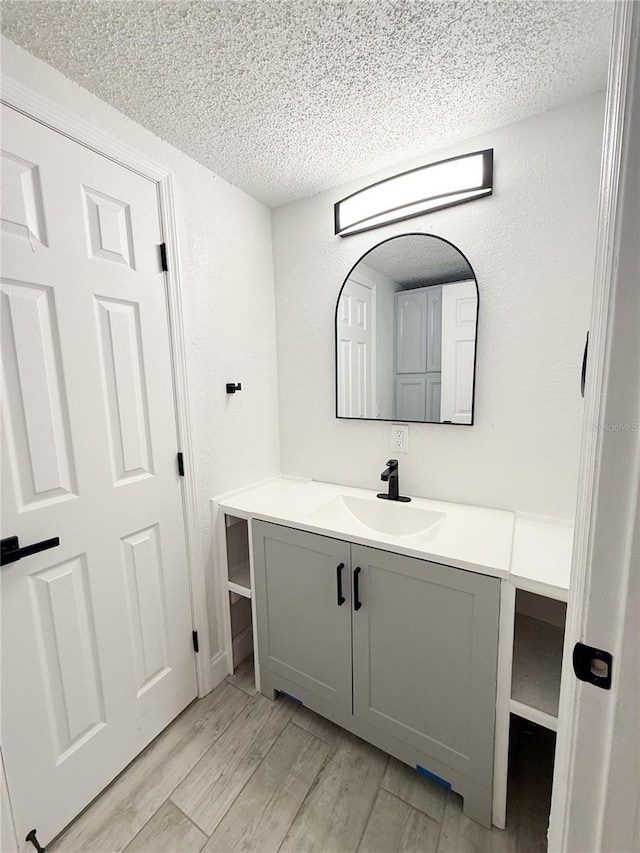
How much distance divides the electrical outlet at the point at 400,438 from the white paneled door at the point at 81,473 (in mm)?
992

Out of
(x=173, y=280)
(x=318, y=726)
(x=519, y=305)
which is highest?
(x=173, y=280)

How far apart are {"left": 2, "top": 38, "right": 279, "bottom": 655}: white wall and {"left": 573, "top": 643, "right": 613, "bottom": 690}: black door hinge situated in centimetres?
137

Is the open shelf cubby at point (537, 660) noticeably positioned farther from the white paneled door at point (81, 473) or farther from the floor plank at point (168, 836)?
the white paneled door at point (81, 473)

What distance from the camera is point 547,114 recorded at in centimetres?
122

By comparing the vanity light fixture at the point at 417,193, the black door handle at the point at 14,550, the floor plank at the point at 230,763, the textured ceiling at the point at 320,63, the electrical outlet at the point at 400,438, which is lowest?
the floor plank at the point at 230,763

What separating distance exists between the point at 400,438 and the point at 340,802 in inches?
53.1

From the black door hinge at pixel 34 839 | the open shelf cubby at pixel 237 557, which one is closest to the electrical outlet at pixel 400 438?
the open shelf cubby at pixel 237 557

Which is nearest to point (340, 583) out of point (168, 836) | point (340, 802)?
point (340, 802)

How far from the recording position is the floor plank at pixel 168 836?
3.45ft

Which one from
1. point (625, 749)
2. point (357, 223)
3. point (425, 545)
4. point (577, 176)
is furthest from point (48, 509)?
point (577, 176)

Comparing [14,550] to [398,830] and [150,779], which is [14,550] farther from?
[398,830]

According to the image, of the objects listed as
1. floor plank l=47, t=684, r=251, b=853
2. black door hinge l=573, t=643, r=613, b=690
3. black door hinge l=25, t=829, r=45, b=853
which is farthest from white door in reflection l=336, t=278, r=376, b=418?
black door hinge l=25, t=829, r=45, b=853

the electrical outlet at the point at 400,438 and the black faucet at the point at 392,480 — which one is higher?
the electrical outlet at the point at 400,438

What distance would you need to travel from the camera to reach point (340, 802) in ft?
3.82
